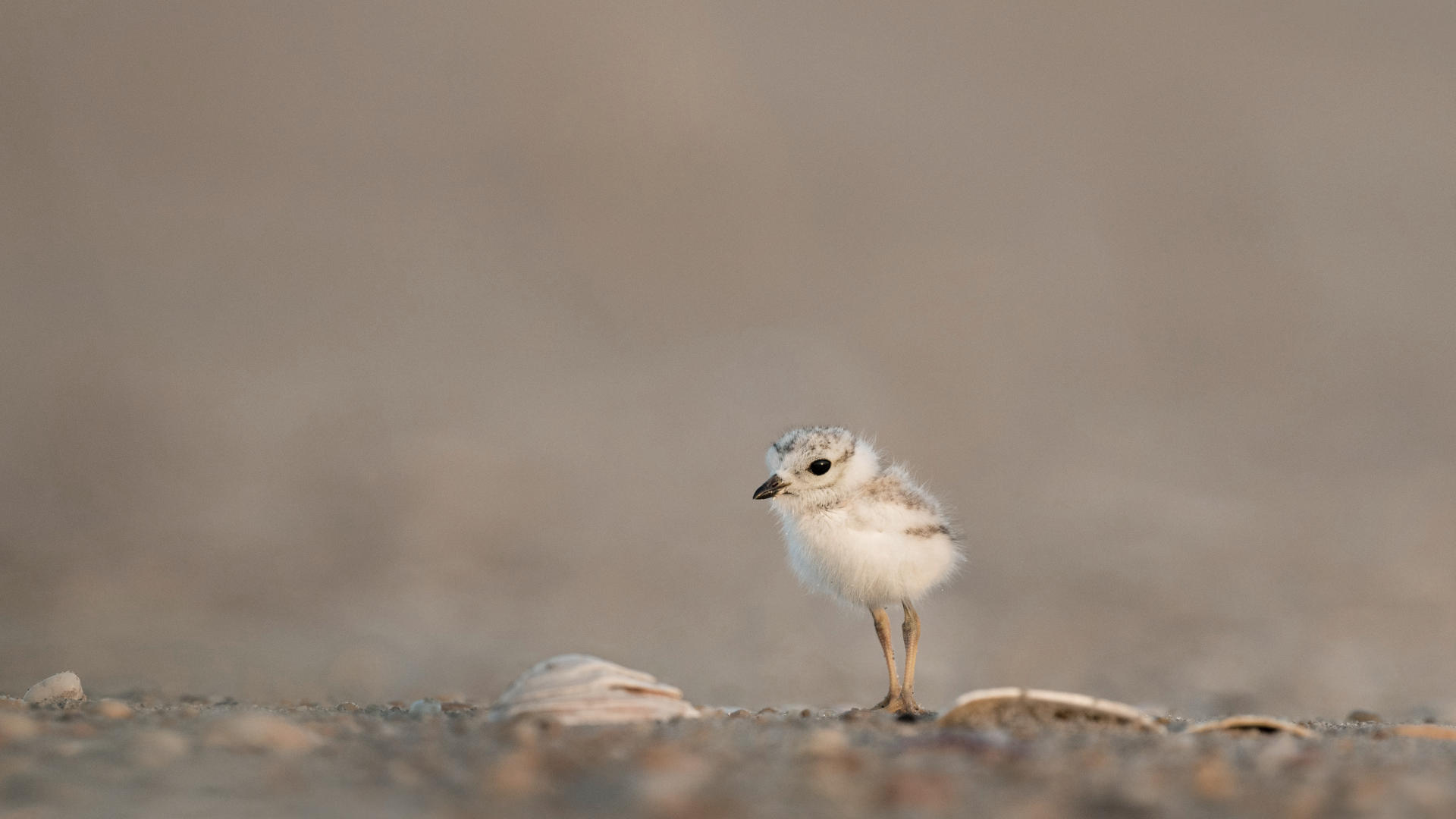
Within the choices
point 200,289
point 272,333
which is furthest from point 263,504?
→ point 200,289

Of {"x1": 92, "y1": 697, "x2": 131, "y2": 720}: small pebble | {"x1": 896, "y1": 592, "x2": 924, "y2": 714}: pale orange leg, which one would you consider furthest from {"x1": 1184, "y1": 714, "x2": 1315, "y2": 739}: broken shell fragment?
{"x1": 92, "y1": 697, "x2": 131, "y2": 720}: small pebble

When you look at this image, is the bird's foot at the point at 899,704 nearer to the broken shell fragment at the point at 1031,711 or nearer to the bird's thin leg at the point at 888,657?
the bird's thin leg at the point at 888,657

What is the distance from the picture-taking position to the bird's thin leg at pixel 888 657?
4.00 m

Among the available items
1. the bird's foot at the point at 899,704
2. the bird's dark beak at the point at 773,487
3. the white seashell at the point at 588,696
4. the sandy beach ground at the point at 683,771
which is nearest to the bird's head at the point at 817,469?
the bird's dark beak at the point at 773,487

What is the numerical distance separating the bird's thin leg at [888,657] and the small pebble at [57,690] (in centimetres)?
243

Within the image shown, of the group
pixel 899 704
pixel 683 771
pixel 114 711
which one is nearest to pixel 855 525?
pixel 899 704

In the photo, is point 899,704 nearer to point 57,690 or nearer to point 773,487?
point 773,487

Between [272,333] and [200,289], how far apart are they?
1045mm

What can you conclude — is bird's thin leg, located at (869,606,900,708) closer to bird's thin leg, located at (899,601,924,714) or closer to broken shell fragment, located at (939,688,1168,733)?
bird's thin leg, located at (899,601,924,714)

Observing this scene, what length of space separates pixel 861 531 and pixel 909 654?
409mm

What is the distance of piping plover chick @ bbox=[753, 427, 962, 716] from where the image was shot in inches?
160

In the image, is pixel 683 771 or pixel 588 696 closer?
pixel 683 771

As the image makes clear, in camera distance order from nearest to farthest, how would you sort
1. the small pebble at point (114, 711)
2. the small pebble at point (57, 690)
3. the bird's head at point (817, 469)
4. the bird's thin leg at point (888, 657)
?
the small pebble at point (114, 711)
the small pebble at point (57, 690)
the bird's thin leg at point (888, 657)
the bird's head at point (817, 469)

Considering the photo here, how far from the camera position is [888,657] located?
412 cm
